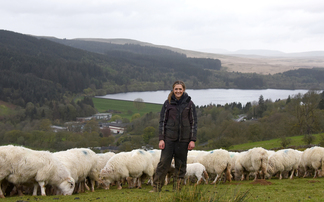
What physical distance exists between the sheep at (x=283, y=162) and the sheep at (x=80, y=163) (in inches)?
311

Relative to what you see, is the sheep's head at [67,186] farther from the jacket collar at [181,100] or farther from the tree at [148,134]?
the tree at [148,134]

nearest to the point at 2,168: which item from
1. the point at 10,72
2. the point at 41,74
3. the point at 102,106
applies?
the point at 102,106

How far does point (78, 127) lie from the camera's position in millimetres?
93125

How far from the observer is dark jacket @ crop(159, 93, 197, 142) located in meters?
7.63

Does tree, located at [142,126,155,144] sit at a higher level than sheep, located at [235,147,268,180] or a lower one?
lower

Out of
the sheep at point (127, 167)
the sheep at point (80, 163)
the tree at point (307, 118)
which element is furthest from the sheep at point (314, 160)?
the tree at point (307, 118)

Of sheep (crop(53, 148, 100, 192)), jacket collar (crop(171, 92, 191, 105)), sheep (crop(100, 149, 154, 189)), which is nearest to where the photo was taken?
jacket collar (crop(171, 92, 191, 105))

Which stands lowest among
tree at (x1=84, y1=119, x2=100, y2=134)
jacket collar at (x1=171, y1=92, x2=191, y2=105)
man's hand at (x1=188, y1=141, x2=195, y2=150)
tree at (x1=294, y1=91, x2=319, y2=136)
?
tree at (x1=84, y1=119, x2=100, y2=134)

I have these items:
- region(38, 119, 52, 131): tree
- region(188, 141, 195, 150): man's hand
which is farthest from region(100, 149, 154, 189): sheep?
region(38, 119, 52, 131): tree

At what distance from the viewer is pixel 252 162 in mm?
13227

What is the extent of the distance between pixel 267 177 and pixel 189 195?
379 inches

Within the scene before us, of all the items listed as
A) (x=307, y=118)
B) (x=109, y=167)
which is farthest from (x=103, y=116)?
(x=109, y=167)

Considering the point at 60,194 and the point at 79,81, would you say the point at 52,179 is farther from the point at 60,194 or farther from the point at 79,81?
the point at 79,81

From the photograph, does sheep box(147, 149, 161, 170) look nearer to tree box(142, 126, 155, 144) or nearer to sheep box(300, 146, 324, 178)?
sheep box(300, 146, 324, 178)
